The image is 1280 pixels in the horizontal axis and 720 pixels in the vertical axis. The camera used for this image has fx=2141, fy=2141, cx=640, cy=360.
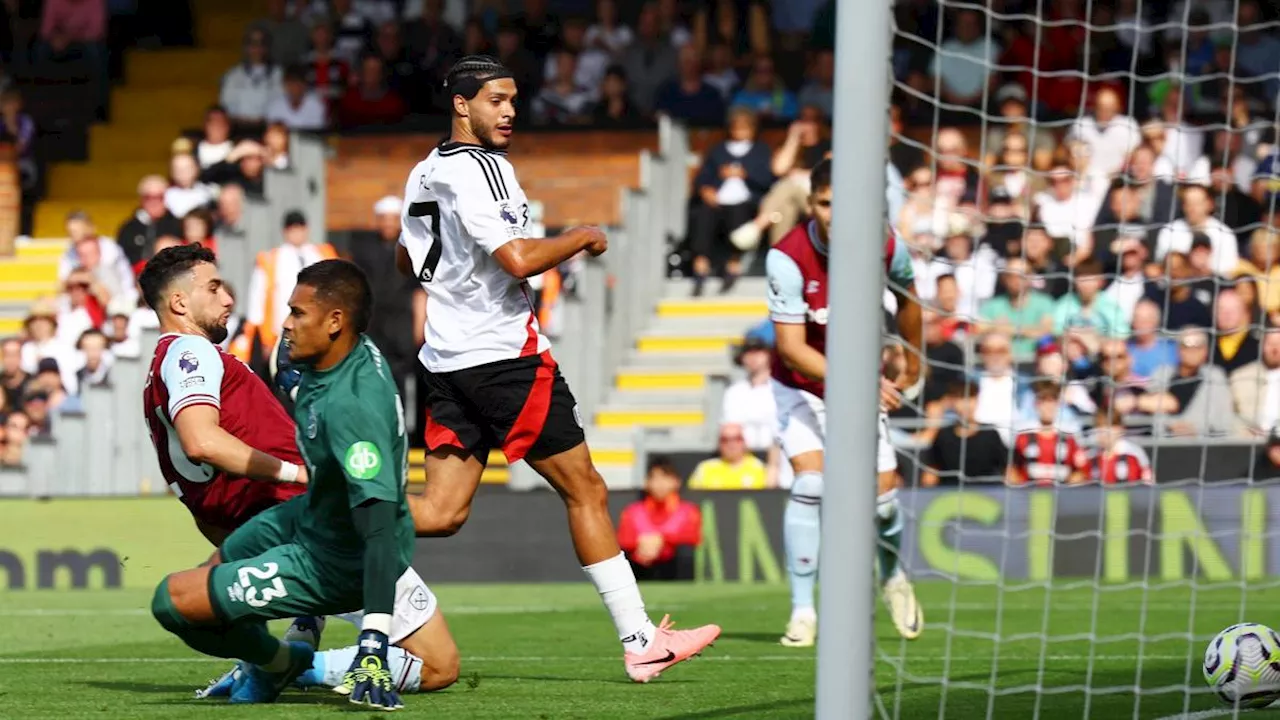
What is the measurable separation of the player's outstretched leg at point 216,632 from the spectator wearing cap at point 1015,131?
10570 mm

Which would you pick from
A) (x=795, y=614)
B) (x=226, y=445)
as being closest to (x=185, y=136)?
(x=795, y=614)

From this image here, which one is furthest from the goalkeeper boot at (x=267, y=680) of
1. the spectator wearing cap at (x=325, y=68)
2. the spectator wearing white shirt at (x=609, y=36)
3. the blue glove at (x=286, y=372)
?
the spectator wearing cap at (x=325, y=68)

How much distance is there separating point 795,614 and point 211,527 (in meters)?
2.92

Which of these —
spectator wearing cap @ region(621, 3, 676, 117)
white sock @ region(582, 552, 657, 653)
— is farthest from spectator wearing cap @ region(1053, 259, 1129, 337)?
white sock @ region(582, 552, 657, 653)

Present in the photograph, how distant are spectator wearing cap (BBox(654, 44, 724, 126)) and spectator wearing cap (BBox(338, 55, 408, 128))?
8.23ft

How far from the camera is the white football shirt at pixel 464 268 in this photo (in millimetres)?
7562

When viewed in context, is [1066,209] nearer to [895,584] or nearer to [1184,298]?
[1184,298]

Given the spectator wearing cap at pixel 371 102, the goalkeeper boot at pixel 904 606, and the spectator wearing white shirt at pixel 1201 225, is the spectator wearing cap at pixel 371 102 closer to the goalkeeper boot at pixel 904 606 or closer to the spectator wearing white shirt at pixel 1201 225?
the spectator wearing white shirt at pixel 1201 225

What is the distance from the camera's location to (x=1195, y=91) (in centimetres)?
1767

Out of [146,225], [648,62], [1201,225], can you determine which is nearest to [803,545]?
[1201,225]

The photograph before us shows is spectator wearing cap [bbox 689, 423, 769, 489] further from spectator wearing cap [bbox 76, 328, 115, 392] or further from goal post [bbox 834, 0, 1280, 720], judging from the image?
spectator wearing cap [bbox 76, 328, 115, 392]

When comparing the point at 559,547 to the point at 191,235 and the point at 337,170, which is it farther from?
the point at 337,170

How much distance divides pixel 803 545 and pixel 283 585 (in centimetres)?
343

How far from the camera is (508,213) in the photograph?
24.6ft
